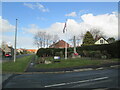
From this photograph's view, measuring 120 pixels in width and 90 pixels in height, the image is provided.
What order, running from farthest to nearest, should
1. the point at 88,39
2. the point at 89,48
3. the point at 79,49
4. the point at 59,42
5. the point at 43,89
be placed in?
the point at 59,42, the point at 88,39, the point at 79,49, the point at 89,48, the point at 43,89

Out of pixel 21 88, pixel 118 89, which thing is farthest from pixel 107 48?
pixel 21 88

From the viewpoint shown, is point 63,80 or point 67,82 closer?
point 67,82

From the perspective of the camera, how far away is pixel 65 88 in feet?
18.7

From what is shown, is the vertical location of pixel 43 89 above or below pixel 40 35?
below

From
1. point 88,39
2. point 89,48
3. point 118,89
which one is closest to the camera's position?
point 118,89

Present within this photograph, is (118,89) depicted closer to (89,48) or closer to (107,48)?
(107,48)

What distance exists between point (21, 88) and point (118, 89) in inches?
173

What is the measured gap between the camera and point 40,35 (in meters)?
58.8

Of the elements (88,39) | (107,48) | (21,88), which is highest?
(88,39)

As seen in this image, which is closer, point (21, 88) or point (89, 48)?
point (21, 88)

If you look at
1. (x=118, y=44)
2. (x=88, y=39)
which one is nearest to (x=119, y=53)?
(x=118, y=44)

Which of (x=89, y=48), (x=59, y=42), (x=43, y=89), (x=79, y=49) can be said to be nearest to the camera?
(x=43, y=89)

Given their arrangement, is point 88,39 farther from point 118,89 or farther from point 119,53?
point 118,89

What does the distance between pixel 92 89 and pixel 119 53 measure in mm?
17336
